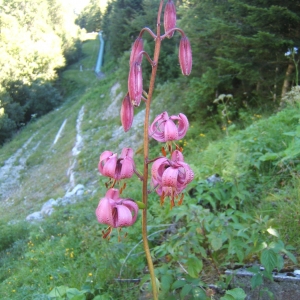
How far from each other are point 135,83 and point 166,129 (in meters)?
0.20

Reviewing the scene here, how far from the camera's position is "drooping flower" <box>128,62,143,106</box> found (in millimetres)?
1339

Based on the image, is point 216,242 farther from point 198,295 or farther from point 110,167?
point 110,167

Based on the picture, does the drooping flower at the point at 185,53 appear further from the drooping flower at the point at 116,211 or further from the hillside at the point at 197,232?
the hillside at the point at 197,232

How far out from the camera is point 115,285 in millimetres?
2734

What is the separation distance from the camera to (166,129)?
137 cm

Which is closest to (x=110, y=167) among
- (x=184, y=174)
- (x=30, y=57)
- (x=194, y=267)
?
(x=184, y=174)

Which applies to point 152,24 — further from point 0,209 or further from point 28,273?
point 28,273

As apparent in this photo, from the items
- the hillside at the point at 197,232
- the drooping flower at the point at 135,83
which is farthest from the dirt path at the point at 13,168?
Result: the drooping flower at the point at 135,83

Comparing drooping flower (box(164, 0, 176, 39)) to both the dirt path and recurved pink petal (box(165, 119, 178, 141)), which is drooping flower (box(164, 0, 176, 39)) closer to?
recurved pink petal (box(165, 119, 178, 141))

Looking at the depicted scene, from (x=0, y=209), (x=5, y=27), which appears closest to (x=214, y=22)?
(x=0, y=209)

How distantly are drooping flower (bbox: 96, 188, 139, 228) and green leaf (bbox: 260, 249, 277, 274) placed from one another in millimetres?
790

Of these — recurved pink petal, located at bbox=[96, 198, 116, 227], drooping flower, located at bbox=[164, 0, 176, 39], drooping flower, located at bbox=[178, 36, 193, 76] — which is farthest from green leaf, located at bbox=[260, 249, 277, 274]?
drooping flower, located at bbox=[164, 0, 176, 39]

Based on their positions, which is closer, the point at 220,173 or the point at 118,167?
the point at 118,167

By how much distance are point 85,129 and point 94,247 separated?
1579 cm
